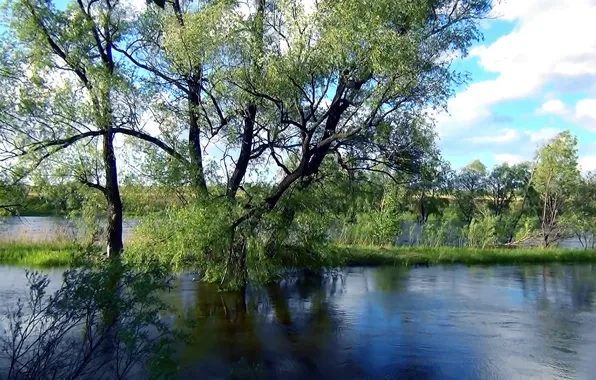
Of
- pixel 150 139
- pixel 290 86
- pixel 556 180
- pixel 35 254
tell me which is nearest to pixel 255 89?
pixel 290 86

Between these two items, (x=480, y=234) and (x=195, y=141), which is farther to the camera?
(x=480, y=234)

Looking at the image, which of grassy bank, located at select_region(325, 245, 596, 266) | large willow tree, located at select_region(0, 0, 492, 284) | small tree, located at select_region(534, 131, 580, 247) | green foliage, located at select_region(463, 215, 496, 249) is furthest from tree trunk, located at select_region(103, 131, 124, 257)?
small tree, located at select_region(534, 131, 580, 247)

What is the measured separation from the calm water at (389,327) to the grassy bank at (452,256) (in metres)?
2.64

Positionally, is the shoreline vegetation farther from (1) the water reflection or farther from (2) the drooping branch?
(2) the drooping branch

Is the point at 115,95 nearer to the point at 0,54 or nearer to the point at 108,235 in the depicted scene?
the point at 0,54

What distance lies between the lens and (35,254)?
A: 20.0 m

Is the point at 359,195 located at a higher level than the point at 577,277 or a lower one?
higher

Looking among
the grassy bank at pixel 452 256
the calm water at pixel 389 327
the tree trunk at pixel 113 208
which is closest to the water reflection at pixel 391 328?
the calm water at pixel 389 327

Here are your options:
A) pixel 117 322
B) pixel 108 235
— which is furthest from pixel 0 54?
pixel 117 322

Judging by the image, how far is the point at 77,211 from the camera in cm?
1894

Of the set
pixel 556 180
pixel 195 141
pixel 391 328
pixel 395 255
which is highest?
pixel 556 180

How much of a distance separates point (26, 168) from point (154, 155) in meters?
3.35

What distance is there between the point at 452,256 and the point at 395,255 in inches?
111

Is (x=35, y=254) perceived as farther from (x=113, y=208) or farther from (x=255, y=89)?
(x=255, y=89)
